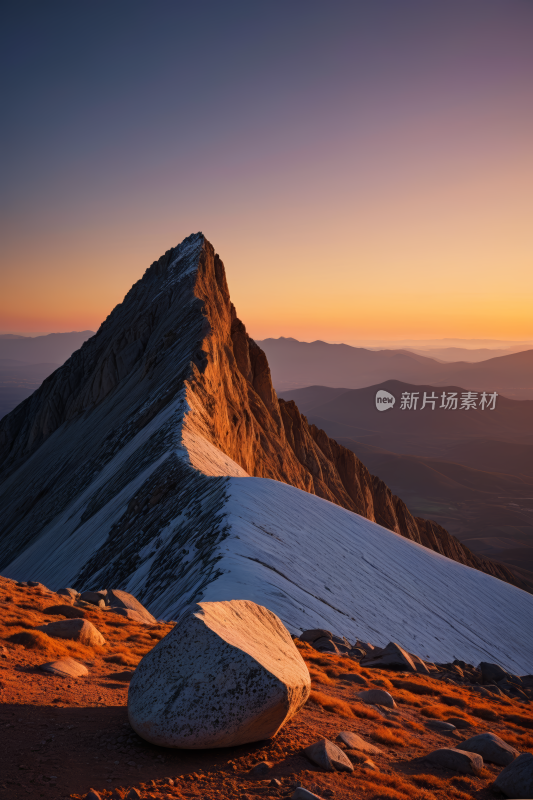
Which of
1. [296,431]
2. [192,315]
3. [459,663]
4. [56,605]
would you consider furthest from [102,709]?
[296,431]

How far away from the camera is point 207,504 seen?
21.1m

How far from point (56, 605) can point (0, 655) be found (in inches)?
150

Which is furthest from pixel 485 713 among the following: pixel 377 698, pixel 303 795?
pixel 303 795

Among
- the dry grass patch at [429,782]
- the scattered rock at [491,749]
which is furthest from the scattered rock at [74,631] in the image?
the scattered rock at [491,749]

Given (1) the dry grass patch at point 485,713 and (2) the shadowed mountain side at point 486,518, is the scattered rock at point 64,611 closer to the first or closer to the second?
(1) the dry grass patch at point 485,713

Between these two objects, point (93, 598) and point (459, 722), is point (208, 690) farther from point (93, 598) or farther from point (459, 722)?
point (93, 598)

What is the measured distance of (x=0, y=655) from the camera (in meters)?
8.82

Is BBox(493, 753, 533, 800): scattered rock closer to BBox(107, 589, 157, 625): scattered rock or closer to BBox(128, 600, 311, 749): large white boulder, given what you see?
BBox(128, 600, 311, 749): large white boulder

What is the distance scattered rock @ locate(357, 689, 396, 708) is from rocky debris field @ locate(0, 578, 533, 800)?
23mm

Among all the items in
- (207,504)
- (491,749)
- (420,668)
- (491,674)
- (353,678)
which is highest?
(207,504)

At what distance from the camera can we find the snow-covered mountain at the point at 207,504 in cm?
1827

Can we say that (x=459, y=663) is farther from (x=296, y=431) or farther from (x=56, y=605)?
(x=296, y=431)

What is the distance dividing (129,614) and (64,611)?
1.73 metres

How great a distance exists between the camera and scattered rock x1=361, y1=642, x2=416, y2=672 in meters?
14.1
